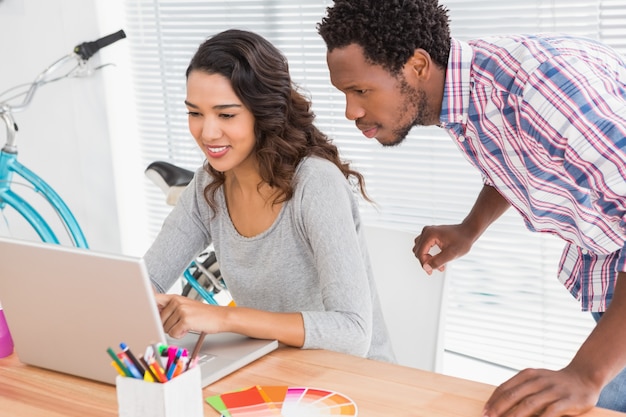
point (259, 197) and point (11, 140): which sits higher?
point (259, 197)

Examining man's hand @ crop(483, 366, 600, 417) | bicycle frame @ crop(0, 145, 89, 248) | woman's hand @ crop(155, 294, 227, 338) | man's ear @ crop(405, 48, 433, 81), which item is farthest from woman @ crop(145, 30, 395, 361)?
bicycle frame @ crop(0, 145, 89, 248)

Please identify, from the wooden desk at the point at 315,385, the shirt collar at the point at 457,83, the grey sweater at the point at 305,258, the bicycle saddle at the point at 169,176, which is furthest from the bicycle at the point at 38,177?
the shirt collar at the point at 457,83

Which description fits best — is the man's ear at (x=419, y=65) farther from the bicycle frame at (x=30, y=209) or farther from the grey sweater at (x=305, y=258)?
the bicycle frame at (x=30, y=209)

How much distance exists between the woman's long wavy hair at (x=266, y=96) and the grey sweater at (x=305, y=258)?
0.04m

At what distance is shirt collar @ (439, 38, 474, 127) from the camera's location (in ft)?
4.53

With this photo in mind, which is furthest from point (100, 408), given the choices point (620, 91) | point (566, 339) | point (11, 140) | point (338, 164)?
point (11, 140)

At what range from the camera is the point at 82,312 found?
1243 mm

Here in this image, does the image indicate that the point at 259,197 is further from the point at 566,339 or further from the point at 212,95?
the point at 566,339

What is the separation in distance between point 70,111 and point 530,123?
101 inches

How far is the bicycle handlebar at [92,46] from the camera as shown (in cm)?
305

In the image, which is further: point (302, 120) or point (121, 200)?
point (121, 200)

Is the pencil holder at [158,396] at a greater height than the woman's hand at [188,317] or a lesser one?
greater

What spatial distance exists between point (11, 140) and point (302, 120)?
1.56m

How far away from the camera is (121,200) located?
11.4ft
